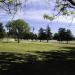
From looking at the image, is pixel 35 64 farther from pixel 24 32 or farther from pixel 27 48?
pixel 24 32

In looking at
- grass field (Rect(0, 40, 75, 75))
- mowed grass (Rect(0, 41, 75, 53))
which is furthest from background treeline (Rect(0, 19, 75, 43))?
grass field (Rect(0, 40, 75, 75))

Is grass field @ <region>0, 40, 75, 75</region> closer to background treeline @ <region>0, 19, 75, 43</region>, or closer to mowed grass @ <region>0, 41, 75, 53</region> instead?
mowed grass @ <region>0, 41, 75, 53</region>

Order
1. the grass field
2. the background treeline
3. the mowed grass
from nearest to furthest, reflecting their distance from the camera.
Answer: the grass field
the mowed grass
the background treeline

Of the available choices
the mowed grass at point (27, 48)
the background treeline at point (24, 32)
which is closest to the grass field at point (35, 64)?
the mowed grass at point (27, 48)

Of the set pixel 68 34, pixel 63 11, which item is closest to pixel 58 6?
pixel 63 11

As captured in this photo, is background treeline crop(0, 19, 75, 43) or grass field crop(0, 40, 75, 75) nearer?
grass field crop(0, 40, 75, 75)

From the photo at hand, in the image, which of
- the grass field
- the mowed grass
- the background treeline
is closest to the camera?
the grass field

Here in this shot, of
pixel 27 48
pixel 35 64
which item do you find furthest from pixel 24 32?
pixel 35 64

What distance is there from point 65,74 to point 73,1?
4.59 meters

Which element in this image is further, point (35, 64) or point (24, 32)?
point (24, 32)

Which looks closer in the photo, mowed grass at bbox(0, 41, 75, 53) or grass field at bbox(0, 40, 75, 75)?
grass field at bbox(0, 40, 75, 75)

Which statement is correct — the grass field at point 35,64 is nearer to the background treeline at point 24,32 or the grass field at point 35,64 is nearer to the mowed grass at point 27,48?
the mowed grass at point 27,48

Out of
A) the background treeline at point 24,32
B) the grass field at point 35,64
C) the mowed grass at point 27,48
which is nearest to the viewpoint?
the grass field at point 35,64

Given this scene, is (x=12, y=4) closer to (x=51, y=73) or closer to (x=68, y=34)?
(x=51, y=73)
